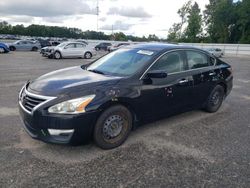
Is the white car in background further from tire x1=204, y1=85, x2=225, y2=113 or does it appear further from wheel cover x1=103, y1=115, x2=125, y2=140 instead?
wheel cover x1=103, y1=115, x2=125, y2=140

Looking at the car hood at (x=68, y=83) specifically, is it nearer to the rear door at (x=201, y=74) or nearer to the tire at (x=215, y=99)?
the rear door at (x=201, y=74)

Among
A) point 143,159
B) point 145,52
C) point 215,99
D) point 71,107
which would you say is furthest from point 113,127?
point 215,99

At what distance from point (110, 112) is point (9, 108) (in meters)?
3.13

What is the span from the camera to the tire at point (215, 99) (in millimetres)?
5628

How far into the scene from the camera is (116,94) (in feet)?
12.0

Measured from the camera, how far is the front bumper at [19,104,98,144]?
3.29 m

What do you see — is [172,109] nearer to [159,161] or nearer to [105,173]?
[159,161]

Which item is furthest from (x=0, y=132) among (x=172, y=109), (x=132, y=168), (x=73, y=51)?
(x=73, y=51)

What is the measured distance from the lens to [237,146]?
4.05m

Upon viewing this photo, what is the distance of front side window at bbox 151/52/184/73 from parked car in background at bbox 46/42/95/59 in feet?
52.3

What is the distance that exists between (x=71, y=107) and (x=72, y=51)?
17518 mm

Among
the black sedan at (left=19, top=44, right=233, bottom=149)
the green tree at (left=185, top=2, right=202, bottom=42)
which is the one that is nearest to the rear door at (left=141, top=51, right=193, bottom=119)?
the black sedan at (left=19, top=44, right=233, bottom=149)

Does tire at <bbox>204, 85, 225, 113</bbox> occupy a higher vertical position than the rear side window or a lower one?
lower

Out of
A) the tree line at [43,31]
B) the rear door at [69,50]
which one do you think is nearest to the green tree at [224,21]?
the tree line at [43,31]
